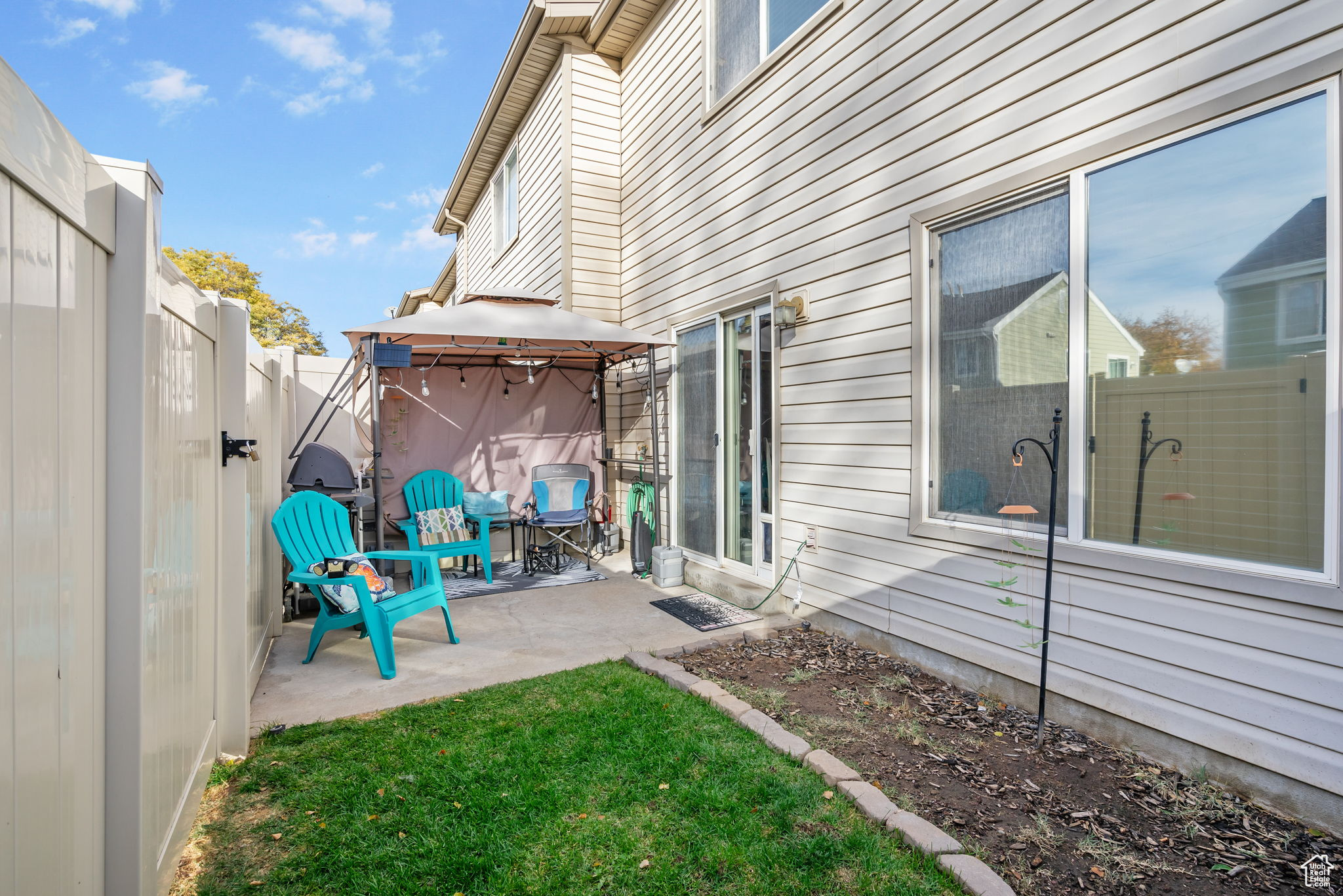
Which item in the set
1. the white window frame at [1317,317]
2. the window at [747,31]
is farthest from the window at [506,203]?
the white window frame at [1317,317]

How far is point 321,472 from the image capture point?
5062 mm

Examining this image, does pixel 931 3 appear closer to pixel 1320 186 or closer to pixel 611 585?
pixel 1320 186

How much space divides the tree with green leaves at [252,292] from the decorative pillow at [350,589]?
60.7ft

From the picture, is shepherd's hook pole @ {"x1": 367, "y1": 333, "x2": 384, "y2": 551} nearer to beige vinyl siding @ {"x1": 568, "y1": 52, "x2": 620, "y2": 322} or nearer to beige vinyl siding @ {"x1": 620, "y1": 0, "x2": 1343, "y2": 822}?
beige vinyl siding @ {"x1": 568, "y1": 52, "x2": 620, "y2": 322}

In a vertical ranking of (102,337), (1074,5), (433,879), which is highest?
(1074,5)

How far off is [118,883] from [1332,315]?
359cm

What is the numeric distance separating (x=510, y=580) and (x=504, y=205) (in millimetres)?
6004

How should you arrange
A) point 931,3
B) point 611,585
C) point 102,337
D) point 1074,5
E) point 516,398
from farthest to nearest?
point 516,398
point 611,585
point 931,3
point 1074,5
point 102,337

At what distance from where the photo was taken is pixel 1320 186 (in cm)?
212

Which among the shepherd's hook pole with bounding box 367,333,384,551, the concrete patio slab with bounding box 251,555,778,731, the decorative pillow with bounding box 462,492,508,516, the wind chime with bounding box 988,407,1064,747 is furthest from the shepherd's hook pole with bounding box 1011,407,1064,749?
the decorative pillow with bounding box 462,492,508,516

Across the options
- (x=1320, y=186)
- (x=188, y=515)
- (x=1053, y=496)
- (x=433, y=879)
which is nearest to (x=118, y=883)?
(x=433, y=879)

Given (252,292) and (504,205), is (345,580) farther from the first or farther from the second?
(252,292)

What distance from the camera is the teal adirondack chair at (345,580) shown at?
11.9 feet

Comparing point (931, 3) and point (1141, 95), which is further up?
point (931, 3)
